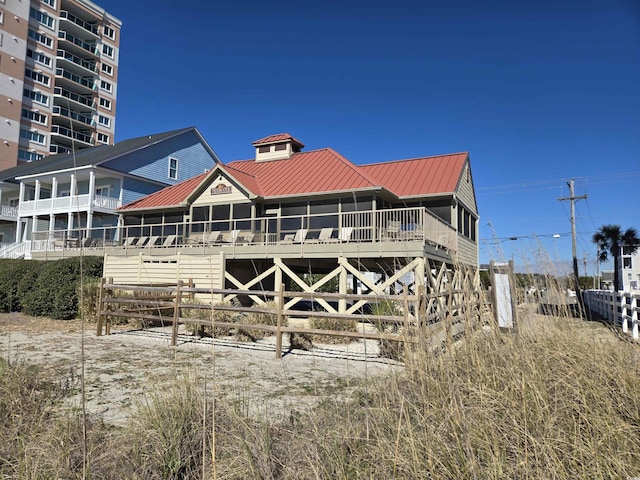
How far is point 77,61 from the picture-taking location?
55219mm

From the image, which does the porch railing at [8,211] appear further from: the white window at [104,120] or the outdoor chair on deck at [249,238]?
the outdoor chair on deck at [249,238]

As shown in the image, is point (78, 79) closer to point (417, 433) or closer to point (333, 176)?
point (333, 176)

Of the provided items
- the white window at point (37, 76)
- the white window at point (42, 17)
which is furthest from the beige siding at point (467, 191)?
the white window at point (42, 17)

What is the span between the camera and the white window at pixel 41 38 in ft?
160

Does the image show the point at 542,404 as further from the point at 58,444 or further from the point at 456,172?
the point at 456,172

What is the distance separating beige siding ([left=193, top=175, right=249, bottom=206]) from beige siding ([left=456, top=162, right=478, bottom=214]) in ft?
32.3

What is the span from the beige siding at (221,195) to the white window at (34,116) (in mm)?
41859

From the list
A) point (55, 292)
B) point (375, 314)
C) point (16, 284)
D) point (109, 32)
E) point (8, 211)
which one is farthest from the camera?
point (109, 32)

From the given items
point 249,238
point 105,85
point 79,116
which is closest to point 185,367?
point 249,238

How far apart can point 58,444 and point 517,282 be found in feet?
20.7

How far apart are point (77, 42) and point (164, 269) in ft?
185

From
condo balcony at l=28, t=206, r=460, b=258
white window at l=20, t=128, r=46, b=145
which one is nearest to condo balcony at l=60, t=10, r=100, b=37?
white window at l=20, t=128, r=46, b=145

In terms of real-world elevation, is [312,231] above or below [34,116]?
below

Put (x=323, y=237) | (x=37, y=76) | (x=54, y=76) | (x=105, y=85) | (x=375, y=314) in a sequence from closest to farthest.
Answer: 1. (x=375, y=314)
2. (x=323, y=237)
3. (x=37, y=76)
4. (x=54, y=76)
5. (x=105, y=85)
